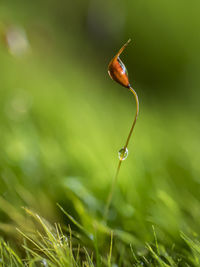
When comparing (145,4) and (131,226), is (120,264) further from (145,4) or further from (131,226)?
(145,4)

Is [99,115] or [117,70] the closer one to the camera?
[117,70]

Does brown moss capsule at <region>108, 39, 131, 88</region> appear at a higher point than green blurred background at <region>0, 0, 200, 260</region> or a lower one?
higher

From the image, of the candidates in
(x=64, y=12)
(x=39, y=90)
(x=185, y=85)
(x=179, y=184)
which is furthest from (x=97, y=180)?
(x=64, y=12)

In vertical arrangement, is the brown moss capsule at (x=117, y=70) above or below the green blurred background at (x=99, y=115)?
above

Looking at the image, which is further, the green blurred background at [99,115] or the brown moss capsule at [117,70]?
the green blurred background at [99,115]

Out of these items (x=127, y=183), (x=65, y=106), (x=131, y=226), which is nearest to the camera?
(x=131, y=226)

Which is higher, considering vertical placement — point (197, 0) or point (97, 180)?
point (197, 0)

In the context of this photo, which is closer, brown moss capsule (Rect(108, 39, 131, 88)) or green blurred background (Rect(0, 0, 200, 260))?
brown moss capsule (Rect(108, 39, 131, 88))

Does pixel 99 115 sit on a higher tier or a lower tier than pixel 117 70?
lower
